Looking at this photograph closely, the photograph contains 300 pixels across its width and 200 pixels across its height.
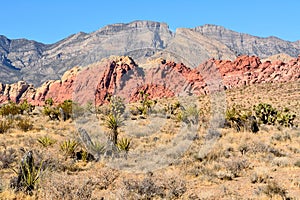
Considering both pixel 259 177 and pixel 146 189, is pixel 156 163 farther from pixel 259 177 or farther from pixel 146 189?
pixel 259 177

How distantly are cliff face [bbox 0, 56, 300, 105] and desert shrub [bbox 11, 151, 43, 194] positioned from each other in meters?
25.7

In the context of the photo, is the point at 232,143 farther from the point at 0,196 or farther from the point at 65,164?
the point at 0,196

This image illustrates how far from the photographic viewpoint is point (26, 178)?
29.2ft

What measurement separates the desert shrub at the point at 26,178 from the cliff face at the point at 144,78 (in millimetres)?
25654

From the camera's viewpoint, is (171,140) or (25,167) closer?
(25,167)

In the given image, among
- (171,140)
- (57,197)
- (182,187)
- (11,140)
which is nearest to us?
(57,197)

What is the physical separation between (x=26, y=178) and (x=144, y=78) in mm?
38540

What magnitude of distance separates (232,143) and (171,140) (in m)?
3.31

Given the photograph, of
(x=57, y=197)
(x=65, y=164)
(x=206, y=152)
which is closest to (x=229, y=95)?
(x=206, y=152)

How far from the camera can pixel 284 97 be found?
147 feet

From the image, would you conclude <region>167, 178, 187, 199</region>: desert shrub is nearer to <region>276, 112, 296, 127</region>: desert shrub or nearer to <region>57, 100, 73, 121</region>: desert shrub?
<region>276, 112, 296, 127</region>: desert shrub

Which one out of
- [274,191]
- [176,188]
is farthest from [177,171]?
[274,191]

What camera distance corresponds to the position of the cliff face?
4622 cm

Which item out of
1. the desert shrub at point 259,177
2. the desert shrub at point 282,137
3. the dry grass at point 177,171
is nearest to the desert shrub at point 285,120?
the dry grass at point 177,171
